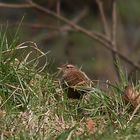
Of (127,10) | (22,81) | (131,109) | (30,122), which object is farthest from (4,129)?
(127,10)

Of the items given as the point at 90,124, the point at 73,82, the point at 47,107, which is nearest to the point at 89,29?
the point at 73,82

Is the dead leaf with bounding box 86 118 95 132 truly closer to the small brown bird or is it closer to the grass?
the grass

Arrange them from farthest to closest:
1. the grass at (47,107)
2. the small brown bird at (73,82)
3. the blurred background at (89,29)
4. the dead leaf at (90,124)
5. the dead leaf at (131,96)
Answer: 1. the blurred background at (89,29)
2. the small brown bird at (73,82)
3. the dead leaf at (131,96)
4. the dead leaf at (90,124)
5. the grass at (47,107)

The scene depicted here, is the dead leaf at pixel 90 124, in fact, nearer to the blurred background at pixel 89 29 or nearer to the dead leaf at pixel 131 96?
the dead leaf at pixel 131 96

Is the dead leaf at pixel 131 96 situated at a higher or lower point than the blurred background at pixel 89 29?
higher

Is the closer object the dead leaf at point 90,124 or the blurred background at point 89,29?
the dead leaf at point 90,124

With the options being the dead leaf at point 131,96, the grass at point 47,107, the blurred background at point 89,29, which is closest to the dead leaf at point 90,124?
the grass at point 47,107

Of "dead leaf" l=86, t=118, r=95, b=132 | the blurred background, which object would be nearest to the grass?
"dead leaf" l=86, t=118, r=95, b=132

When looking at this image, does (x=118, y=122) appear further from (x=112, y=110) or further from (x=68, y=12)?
(x=68, y=12)
